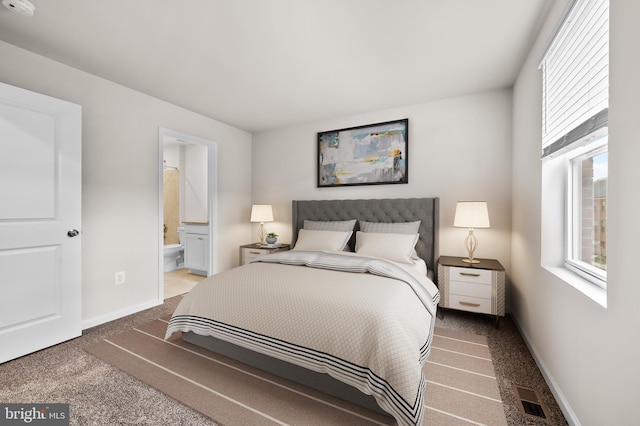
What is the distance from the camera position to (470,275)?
2.76 m

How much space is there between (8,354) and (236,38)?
2.96 meters

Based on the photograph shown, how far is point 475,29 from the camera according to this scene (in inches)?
81.4

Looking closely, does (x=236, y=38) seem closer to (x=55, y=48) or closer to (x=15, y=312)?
(x=55, y=48)

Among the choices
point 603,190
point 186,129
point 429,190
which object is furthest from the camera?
point 186,129

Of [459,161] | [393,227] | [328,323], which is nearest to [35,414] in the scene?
[328,323]

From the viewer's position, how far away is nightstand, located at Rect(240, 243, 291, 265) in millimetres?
3992

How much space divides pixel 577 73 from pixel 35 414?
11.6 ft

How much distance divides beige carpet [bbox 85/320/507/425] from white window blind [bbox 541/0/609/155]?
62.2 inches

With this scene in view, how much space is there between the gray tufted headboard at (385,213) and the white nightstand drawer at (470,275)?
43 centimetres

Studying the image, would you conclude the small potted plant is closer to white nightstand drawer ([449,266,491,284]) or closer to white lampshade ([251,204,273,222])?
white lampshade ([251,204,273,222])

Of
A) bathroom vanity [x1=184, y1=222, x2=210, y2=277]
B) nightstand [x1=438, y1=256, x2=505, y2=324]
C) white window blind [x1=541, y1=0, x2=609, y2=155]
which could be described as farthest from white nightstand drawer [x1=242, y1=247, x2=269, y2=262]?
white window blind [x1=541, y1=0, x2=609, y2=155]

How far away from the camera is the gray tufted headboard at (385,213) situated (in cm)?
330

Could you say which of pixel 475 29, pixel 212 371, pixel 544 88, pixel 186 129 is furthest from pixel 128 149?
pixel 544 88

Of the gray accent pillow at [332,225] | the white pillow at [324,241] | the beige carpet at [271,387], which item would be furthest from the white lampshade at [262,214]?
the beige carpet at [271,387]
